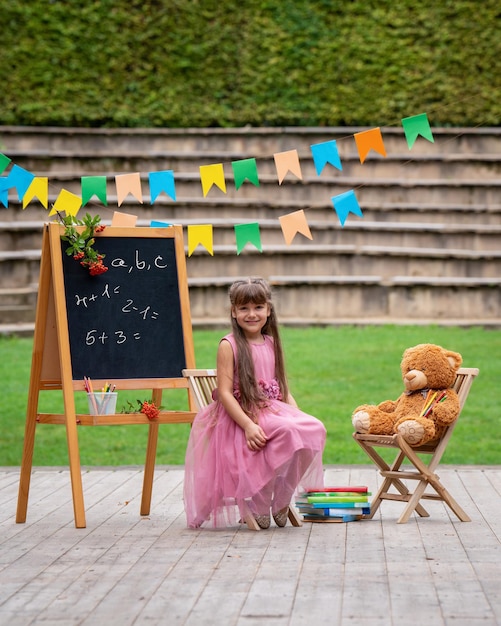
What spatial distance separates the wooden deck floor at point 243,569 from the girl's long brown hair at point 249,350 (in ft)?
2.26

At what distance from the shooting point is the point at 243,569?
5098 millimetres

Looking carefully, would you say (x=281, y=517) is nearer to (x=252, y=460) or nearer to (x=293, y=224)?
(x=252, y=460)

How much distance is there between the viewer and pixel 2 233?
15906 mm

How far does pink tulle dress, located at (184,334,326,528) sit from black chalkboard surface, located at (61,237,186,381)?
58 cm

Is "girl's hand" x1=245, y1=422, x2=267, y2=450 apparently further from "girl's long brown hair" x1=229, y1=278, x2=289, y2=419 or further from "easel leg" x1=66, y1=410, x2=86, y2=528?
"easel leg" x1=66, y1=410, x2=86, y2=528

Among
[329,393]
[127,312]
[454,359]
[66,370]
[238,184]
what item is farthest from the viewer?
[329,393]

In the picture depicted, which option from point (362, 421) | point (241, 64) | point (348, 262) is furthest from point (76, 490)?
point (241, 64)

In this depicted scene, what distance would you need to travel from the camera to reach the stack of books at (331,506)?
6461 mm

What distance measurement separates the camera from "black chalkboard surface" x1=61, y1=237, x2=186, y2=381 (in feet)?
21.9

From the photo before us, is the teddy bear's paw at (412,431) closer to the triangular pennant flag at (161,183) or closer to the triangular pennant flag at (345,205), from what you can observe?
the triangular pennant flag at (345,205)

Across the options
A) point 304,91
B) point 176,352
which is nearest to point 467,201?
point 304,91

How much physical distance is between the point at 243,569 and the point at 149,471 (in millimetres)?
1856

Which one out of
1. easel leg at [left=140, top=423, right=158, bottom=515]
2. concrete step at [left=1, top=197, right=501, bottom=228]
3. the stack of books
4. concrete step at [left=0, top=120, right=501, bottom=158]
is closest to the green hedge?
concrete step at [left=0, top=120, right=501, bottom=158]

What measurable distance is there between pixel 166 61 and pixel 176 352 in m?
11.6
